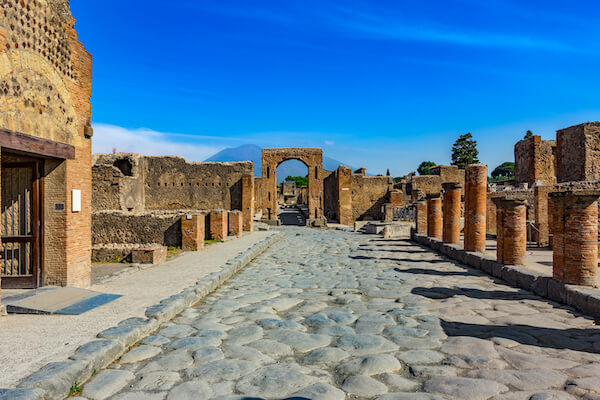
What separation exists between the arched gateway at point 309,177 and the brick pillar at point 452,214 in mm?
13088

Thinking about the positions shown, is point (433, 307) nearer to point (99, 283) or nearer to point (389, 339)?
point (389, 339)

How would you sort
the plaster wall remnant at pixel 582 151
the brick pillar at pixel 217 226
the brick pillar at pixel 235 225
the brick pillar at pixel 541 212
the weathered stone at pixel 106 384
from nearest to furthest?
1. the weathered stone at pixel 106 384
2. the brick pillar at pixel 541 212
3. the brick pillar at pixel 217 226
4. the brick pillar at pixel 235 225
5. the plaster wall remnant at pixel 582 151

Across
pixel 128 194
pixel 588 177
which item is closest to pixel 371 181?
pixel 588 177

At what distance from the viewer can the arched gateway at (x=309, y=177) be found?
25.5 meters

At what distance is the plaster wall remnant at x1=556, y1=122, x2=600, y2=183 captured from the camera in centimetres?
2002

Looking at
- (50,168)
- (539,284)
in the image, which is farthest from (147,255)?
(539,284)

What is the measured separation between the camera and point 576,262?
18.9ft

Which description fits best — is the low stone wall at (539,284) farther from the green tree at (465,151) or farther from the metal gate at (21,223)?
the green tree at (465,151)

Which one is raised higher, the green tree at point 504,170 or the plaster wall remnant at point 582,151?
the green tree at point 504,170

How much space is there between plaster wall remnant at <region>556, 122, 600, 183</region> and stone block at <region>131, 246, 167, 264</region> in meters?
19.9

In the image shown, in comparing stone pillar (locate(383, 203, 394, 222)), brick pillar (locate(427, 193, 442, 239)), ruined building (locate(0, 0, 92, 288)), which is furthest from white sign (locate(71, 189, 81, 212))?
stone pillar (locate(383, 203, 394, 222))

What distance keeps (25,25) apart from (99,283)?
371 cm

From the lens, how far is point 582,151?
2014 cm

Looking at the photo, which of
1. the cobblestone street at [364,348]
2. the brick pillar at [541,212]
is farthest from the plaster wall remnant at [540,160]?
the cobblestone street at [364,348]
